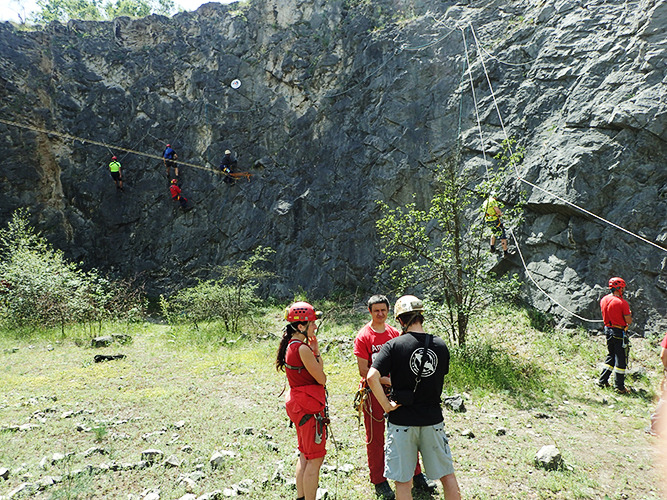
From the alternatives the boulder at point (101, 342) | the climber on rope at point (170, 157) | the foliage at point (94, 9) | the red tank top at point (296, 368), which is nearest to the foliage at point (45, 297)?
the boulder at point (101, 342)

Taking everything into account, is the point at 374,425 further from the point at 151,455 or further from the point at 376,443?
the point at 151,455

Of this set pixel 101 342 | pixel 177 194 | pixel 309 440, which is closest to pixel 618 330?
pixel 309 440

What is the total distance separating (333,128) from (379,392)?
14.4 m

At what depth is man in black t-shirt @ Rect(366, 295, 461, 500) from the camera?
112 inches

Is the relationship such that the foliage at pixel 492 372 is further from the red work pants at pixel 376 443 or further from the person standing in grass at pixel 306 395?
the person standing in grass at pixel 306 395

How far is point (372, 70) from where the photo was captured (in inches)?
614

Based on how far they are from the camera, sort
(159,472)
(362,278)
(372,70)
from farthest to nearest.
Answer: (372,70)
(362,278)
(159,472)

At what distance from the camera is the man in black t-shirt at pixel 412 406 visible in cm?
284

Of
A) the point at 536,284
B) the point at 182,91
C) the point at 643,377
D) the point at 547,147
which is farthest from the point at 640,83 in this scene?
the point at 182,91

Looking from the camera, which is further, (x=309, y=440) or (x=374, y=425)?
(x=374, y=425)

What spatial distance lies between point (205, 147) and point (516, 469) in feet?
59.6

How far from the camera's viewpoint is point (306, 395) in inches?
127

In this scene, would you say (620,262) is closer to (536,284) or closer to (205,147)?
(536,284)

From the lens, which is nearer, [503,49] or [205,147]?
[503,49]
